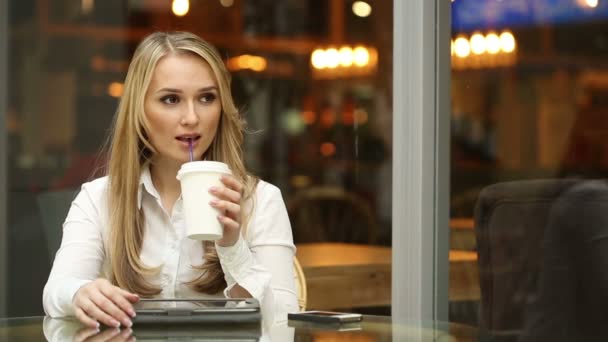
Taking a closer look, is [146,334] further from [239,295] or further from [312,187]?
[312,187]

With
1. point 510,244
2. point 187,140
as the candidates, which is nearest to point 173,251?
point 187,140

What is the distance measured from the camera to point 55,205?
3850 millimetres

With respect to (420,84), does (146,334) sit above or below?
below

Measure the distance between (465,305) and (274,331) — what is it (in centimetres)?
161

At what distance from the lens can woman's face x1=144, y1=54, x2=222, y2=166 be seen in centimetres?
221

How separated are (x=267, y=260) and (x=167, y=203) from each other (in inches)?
11.0

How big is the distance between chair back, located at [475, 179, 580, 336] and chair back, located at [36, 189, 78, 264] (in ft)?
5.05

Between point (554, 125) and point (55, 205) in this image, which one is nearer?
point (554, 125)

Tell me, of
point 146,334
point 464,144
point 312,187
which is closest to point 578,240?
point 146,334

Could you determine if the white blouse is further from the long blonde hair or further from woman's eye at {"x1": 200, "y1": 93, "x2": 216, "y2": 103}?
woman's eye at {"x1": 200, "y1": 93, "x2": 216, "y2": 103}

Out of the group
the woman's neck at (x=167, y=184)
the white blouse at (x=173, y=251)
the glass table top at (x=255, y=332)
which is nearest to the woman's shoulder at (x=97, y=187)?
the white blouse at (x=173, y=251)

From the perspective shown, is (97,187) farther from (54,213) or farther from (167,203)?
(54,213)

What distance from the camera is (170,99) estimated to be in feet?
7.45

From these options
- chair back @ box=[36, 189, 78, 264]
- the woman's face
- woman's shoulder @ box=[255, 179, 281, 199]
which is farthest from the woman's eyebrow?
chair back @ box=[36, 189, 78, 264]
